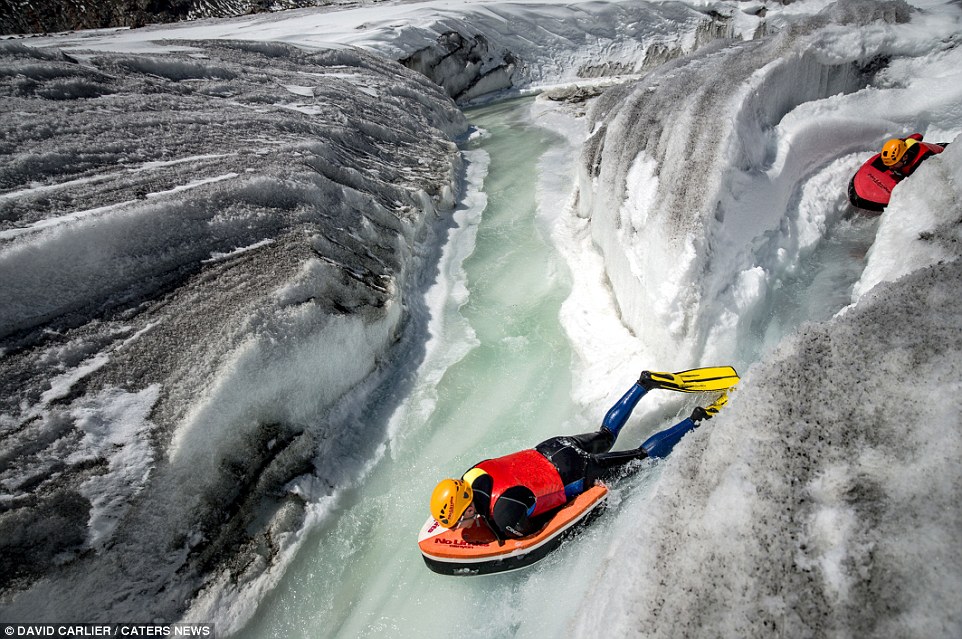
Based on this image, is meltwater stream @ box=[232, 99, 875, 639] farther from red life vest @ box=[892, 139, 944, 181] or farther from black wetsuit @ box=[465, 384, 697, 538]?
red life vest @ box=[892, 139, 944, 181]

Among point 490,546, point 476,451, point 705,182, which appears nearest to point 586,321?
point 705,182

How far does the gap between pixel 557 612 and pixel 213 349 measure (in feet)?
11.4

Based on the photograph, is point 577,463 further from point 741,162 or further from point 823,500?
point 741,162

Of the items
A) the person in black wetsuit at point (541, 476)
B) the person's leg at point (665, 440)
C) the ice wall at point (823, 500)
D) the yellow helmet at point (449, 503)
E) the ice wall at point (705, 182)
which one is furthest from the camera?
the ice wall at point (705, 182)

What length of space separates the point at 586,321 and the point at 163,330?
4.34 m

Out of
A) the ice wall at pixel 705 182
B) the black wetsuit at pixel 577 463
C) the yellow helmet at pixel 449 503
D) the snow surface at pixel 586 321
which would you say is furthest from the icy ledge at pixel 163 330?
the ice wall at pixel 705 182

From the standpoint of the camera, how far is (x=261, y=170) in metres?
6.21

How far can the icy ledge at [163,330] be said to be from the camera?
346cm

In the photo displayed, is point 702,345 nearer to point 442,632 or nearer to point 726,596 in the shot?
point 726,596

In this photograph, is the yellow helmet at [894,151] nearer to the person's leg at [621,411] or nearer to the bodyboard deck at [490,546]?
the person's leg at [621,411]
